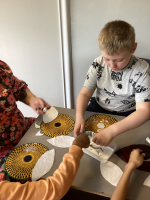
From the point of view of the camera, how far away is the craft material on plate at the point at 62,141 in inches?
24.4

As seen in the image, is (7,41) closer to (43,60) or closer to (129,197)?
(43,60)

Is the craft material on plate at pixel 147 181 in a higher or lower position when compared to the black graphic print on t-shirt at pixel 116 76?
lower

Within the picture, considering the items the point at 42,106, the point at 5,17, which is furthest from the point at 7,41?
the point at 42,106

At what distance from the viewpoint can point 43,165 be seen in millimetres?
545

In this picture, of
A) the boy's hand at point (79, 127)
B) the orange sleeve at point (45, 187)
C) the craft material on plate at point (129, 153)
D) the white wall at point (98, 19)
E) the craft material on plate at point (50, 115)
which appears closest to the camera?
the orange sleeve at point (45, 187)

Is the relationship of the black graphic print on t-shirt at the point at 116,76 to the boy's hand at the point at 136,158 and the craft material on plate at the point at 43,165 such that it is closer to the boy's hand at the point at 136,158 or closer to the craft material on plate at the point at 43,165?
the boy's hand at the point at 136,158

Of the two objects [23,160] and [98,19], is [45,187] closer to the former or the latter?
[23,160]

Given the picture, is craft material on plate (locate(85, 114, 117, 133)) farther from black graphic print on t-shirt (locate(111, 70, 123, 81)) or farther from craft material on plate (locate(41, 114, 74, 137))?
black graphic print on t-shirt (locate(111, 70, 123, 81))

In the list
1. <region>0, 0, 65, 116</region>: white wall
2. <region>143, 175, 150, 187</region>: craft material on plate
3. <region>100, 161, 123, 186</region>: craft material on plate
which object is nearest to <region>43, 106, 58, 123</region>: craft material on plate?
<region>100, 161, 123, 186</region>: craft material on plate

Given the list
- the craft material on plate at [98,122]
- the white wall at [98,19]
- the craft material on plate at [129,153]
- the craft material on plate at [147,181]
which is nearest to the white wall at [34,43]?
the white wall at [98,19]

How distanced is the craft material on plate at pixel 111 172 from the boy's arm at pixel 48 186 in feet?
0.33

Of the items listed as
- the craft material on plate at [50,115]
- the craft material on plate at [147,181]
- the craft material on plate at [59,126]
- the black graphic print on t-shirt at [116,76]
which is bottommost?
the craft material on plate at [147,181]

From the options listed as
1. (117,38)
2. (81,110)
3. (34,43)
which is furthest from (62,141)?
(34,43)

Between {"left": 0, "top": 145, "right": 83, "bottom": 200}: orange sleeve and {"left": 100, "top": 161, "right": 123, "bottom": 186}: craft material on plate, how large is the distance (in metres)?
0.10
